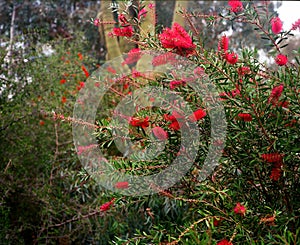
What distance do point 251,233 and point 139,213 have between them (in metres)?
1.70

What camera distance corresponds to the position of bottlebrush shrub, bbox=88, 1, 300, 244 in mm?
1432

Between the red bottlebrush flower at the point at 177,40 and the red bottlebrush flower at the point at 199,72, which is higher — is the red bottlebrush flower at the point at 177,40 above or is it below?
above

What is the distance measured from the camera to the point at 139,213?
3066 millimetres

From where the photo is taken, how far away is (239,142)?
157 centimetres

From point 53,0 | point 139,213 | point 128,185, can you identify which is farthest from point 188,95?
point 53,0

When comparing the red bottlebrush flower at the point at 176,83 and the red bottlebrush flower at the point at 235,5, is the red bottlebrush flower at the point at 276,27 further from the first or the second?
the red bottlebrush flower at the point at 176,83

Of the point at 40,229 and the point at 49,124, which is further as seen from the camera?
the point at 49,124

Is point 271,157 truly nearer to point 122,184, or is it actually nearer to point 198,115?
point 198,115

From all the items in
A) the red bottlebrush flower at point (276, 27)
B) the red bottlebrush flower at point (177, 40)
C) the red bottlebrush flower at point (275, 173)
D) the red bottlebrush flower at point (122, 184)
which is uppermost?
the red bottlebrush flower at point (276, 27)

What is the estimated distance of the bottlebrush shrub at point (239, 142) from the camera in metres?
1.43

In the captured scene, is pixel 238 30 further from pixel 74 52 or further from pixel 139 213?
pixel 139 213

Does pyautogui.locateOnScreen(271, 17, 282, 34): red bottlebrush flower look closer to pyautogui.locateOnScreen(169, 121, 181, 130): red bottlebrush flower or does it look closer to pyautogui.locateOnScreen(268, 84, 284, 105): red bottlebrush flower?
pyautogui.locateOnScreen(268, 84, 284, 105): red bottlebrush flower

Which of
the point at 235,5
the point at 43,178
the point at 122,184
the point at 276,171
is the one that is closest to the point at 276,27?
the point at 235,5

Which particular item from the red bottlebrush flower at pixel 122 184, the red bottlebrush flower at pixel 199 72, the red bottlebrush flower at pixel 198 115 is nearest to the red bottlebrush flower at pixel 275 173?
the red bottlebrush flower at pixel 198 115
